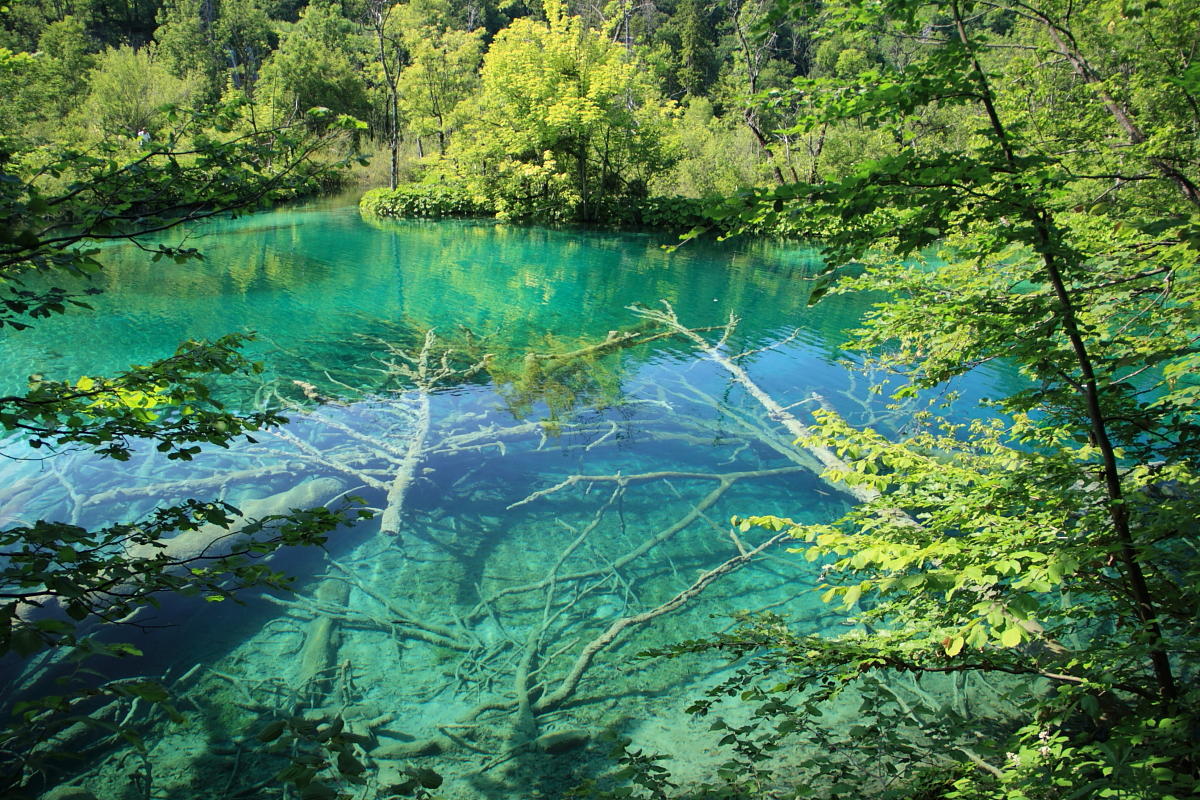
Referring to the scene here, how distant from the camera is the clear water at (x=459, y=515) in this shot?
15.6 ft

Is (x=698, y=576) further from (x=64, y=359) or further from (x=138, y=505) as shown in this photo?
(x=64, y=359)

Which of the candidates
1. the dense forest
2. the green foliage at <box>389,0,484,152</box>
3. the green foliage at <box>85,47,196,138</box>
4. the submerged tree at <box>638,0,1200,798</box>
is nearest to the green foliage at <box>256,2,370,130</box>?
the green foliage at <box>85,47,196,138</box>

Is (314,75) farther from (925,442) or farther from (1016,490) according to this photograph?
(1016,490)

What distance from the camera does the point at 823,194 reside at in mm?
2346

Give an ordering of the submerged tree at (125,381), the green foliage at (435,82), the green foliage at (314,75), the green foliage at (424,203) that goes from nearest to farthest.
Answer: the submerged tree at (125,381)
the green foliage at (424,203)
the green foliage at (435,82)
the green foliage at (314,75)

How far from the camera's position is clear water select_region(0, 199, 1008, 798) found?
4.77m

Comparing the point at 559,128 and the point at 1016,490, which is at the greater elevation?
the point at 559,128

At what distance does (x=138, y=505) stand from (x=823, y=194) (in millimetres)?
8000

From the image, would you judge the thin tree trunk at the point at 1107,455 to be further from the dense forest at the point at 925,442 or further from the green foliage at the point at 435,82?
the green foliage at the point at 435,82

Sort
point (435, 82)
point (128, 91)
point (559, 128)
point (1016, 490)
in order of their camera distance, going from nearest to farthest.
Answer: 1. point (1016, 490)
2. point (559, 128)
3. point (128, 91)
4. point (435, 82)

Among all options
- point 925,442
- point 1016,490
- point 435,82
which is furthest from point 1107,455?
point 435,82

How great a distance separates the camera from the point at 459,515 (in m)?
7.64

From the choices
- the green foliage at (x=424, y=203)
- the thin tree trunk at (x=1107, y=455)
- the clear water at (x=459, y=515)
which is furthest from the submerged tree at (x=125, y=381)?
the green foliage at (x=424, y=203)

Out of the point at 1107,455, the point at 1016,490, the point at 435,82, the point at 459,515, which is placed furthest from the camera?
the point at 435,82
